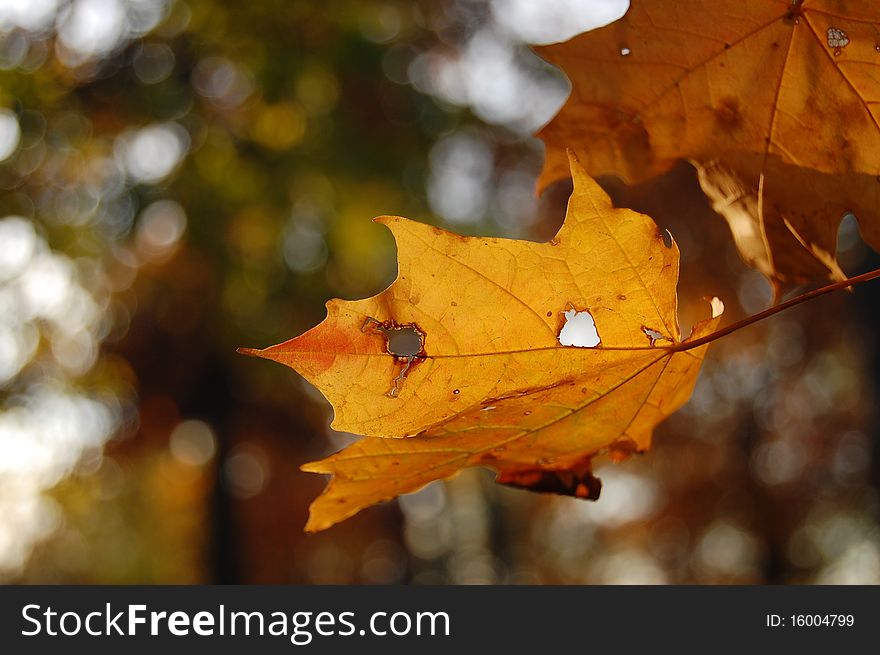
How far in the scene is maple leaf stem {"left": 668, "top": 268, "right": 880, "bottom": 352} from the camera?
44 centimetres

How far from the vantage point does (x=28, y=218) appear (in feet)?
15.8

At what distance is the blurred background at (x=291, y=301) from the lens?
4371 millimetres

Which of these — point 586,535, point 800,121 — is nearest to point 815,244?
point 800,121

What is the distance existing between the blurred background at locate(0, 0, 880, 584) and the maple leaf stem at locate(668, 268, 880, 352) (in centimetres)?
378

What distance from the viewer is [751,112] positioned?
61cm

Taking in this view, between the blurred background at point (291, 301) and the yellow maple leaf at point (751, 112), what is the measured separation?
3.57 metres

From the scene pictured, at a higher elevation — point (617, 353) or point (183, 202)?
point (183, 202)

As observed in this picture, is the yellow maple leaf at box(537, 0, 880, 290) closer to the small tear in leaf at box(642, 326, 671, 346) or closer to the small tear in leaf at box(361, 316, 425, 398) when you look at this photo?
the small tear in leaf at box(642, 326, 671, 346)

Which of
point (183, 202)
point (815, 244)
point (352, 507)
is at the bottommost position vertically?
point (352, 507)

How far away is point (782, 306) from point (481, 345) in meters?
0.20

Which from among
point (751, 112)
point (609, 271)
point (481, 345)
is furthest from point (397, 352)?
point (751, 112)

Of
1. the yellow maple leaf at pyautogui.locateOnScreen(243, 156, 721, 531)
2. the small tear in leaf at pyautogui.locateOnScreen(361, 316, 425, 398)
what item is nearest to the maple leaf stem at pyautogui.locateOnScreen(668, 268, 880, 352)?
the yellow maple leaf at pyautogui.locateOnScreen(243, 156, 721, 531)

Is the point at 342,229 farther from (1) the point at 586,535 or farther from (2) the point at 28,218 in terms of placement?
(1) the point at 586,535

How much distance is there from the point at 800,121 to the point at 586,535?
12543 millimetres
